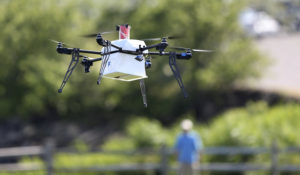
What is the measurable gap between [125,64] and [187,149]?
815 cm

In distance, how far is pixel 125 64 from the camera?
5590 mm

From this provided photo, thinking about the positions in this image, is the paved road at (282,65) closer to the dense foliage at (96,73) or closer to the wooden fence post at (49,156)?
the dense foliage at (96,73)

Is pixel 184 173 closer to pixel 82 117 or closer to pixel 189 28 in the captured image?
Result: pixel 189 28

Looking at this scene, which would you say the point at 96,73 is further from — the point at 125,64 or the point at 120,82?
the point at 125,64

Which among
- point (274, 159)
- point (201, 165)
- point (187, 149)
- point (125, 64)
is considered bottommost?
point (201, 165)

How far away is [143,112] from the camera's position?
2453cm

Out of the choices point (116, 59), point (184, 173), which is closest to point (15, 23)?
point (184, 173)

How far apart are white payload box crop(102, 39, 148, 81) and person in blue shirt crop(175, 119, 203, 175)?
7780 mm

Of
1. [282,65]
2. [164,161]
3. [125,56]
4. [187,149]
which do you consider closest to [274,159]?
[187,149]

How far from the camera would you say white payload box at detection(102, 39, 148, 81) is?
5.57m

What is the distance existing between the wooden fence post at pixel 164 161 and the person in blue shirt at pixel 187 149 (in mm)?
1837

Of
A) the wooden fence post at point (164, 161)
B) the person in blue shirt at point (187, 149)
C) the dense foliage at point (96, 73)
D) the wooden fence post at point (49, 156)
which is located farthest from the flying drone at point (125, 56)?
the dense foliage at point (96, 73)

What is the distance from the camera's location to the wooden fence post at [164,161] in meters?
15.6

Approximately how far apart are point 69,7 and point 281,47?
10.2 metres
